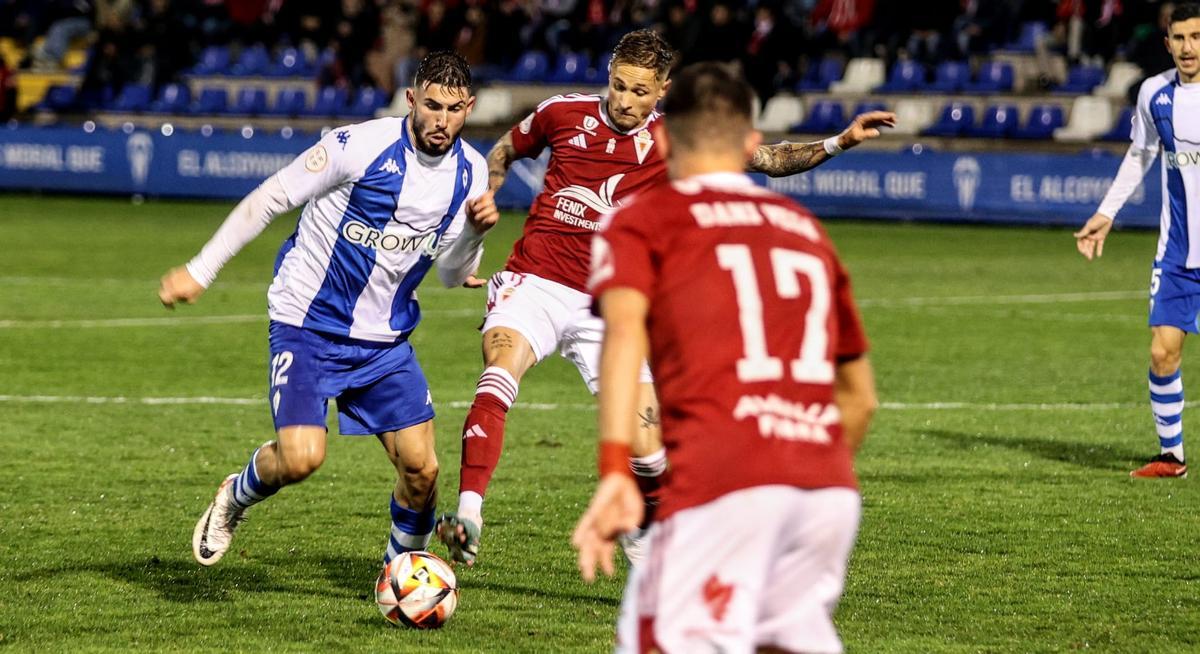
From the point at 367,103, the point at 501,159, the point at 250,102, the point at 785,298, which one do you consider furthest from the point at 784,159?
the point at 250,102

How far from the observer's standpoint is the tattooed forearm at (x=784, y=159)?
740 cm

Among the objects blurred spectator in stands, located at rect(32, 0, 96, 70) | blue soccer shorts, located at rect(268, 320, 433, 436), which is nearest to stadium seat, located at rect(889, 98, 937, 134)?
blurred spectator in stands, located at rect(32, 0, 96, 70)

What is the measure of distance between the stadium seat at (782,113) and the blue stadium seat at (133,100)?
40.4 feet

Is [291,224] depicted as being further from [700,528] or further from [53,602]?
[700,528]

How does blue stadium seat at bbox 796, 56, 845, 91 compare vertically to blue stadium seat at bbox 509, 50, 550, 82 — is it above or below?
above

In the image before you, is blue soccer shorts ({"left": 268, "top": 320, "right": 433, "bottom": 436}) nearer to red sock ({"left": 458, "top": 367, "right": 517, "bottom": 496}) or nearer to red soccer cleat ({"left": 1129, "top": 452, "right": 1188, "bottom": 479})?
red sock ({"left": 458, "top": 367, "right": 517, "bottom": 496})

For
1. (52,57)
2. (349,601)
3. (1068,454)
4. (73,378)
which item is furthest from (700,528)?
(52,57)

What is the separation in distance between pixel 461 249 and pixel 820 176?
65.8ft

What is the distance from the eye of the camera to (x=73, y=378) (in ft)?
40.6

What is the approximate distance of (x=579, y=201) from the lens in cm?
765

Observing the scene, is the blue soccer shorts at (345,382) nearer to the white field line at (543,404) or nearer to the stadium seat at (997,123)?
the white field line at (543,404)

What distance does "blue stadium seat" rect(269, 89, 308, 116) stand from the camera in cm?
3241

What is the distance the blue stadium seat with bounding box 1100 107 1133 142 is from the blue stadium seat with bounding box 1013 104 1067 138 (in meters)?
0.86

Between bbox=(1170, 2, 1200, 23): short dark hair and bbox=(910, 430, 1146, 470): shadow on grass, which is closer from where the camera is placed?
bbox=(1170, 2, 1200, 23): short dark hair
